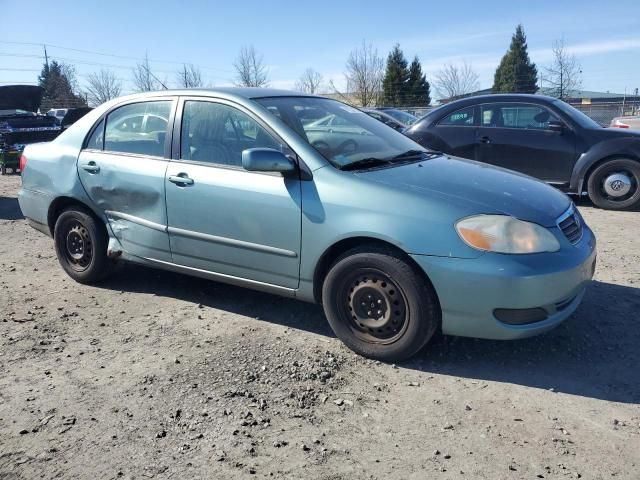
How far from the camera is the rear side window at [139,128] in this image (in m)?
4.28

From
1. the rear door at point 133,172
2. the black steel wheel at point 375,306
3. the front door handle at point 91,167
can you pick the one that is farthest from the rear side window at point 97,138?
the black steel wheel at point 375,306

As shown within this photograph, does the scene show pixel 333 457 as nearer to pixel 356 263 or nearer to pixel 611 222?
pixel 356 263

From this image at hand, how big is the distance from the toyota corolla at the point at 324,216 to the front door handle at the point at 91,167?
0.6 inches

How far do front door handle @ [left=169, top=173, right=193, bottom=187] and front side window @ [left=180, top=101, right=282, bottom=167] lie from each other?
153 mm

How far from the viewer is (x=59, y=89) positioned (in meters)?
55.9

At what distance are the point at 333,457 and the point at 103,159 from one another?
10.5ft

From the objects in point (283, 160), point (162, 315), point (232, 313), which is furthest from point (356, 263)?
point (162, 315)

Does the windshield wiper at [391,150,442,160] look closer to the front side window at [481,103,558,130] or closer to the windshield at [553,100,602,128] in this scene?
the front side window at [481,103,558,130]

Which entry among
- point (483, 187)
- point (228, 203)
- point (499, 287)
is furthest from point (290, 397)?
point (483, 187)

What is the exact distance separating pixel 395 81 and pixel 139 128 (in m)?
49.6

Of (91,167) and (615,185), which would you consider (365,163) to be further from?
(615,185)

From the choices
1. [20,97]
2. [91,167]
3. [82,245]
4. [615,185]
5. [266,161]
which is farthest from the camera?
[20,97]

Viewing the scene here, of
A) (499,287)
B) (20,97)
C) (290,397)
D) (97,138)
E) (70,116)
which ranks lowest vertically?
(290,397)

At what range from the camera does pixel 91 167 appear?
4566 mm
